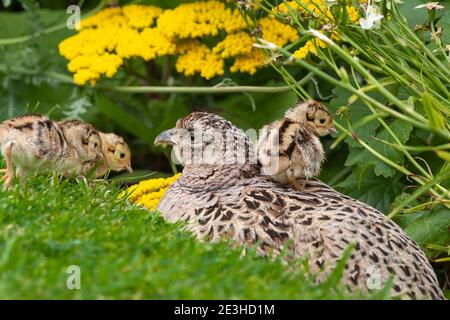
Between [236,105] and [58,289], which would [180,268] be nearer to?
[58,289]

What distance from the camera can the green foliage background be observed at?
18.8 feet

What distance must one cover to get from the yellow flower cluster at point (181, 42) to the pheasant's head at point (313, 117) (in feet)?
4.34

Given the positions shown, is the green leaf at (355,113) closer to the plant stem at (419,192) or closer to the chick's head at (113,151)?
the chick's head at (113,151)

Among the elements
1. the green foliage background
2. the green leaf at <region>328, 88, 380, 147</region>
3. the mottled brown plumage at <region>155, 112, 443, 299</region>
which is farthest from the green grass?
the green leaf at <region>328, 88, 380, 147</region>

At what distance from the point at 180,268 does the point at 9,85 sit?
4348mm

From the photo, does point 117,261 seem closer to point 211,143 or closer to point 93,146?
point 211,143

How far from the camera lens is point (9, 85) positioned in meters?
7.66

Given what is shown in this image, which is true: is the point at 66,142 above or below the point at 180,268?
above

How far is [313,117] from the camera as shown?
516 cm

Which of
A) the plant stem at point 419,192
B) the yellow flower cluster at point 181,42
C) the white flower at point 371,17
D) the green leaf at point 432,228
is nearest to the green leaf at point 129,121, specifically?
the yellow flower cluster at point 181,42
